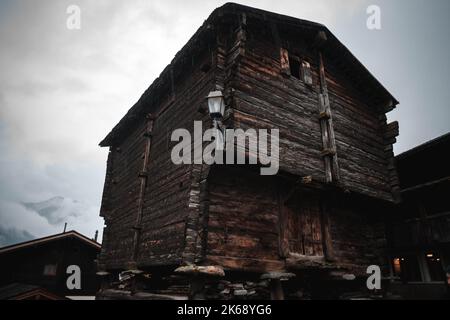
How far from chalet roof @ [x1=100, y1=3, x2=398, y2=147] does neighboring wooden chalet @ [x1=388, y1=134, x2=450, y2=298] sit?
8.20 feet

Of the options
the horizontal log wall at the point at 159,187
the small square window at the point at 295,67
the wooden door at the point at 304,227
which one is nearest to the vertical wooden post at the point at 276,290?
the wooden door at the point at 304,227

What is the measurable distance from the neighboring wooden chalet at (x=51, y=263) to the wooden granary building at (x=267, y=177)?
23.1 feet

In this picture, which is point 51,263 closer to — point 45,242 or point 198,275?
point 45,242

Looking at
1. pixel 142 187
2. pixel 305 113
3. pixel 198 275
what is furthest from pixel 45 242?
pixel 305 113

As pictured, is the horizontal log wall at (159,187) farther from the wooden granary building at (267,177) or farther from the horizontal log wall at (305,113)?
the horizontal log wall at (305,113)

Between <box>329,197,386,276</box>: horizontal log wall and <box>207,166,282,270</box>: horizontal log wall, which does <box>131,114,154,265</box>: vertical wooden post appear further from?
<box>329,197,386,276</box>: horizontal log wall

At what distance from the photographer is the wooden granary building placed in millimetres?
7348

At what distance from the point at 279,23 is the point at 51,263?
55.9 ft

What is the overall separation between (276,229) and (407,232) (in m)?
6.77

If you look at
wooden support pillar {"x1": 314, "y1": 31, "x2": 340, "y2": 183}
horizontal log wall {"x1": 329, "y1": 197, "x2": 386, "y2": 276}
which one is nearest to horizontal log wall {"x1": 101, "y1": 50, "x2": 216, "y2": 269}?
wooden support pillar {"x1": 314, "y1": 31, "x2": 340, "y2": 183}

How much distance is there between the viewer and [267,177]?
26.9 feet

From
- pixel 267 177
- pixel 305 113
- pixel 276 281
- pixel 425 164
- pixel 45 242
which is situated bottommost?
pixel 276 281
